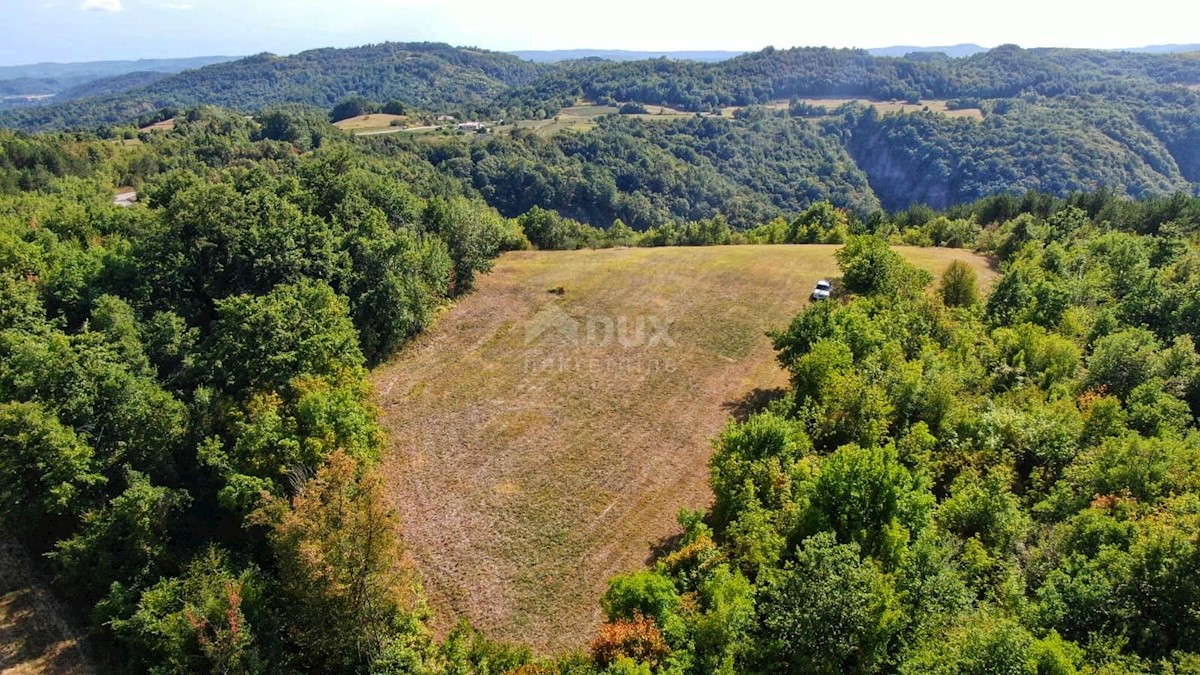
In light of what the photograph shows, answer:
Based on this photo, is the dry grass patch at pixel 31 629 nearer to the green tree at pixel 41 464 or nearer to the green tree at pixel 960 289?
the green tree at pixel 41 464

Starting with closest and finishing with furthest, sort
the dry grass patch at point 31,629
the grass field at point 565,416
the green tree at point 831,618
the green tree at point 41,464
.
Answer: the green tree at point 831,618 → the dry grass patch at point 31,629 → the green tree at point 41,464 → the grass field at point 565,416

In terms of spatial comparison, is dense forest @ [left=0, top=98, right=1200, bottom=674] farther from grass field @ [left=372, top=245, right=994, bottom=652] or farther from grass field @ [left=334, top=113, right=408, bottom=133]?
grass field @ [left=334, top=113, right=408, bottom=133]

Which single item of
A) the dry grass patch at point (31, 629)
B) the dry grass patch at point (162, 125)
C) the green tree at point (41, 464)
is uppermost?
the dry grass patch at point (162, 125)

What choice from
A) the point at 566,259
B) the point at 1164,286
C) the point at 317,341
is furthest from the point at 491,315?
the point at 1164,286

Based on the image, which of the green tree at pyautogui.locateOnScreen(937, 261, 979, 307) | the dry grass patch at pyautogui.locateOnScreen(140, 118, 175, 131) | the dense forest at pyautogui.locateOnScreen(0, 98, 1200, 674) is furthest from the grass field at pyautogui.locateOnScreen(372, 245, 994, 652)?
the dry grass patch at pyautogui.locateOnScreen(140, 118, 175, 131)

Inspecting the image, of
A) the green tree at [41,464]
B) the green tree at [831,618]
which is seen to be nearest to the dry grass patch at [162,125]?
the green tree at [41,464]

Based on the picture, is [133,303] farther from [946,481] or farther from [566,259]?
[946,481]
